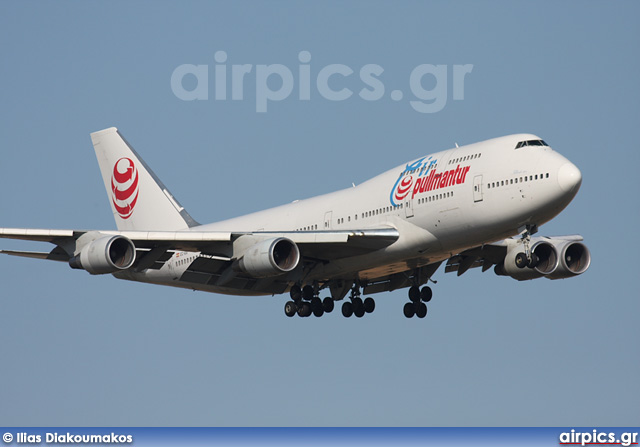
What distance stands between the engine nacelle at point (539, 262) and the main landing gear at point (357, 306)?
630 cm

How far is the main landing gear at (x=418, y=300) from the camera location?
48625 millimetres

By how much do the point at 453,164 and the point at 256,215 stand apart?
13.2 metres

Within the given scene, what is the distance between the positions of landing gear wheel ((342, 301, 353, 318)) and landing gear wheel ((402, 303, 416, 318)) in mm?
2484

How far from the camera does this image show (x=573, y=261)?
154ft

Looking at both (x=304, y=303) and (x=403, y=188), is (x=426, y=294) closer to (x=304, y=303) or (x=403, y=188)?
(x=304, y=303)

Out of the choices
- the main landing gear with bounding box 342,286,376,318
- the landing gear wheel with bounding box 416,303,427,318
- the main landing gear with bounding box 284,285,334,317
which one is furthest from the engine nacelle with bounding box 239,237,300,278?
the landing gear wheel with bounding box 416,303,427,318

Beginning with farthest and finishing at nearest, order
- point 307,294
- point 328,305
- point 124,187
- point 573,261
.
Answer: point 124,187
point 328,305
point 573,261
point 307,294

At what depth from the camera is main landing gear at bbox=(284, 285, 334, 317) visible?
4666cm

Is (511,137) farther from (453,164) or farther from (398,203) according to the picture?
(398,203)

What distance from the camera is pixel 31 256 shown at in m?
46.2

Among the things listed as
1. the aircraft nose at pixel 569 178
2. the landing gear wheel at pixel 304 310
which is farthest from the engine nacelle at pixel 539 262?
the landing gear wheel at pixel 304 310

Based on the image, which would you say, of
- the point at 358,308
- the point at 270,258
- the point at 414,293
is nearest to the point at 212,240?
the point at 270,258

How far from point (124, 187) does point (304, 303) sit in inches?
646

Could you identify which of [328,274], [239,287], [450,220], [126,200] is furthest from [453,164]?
[126,200]
